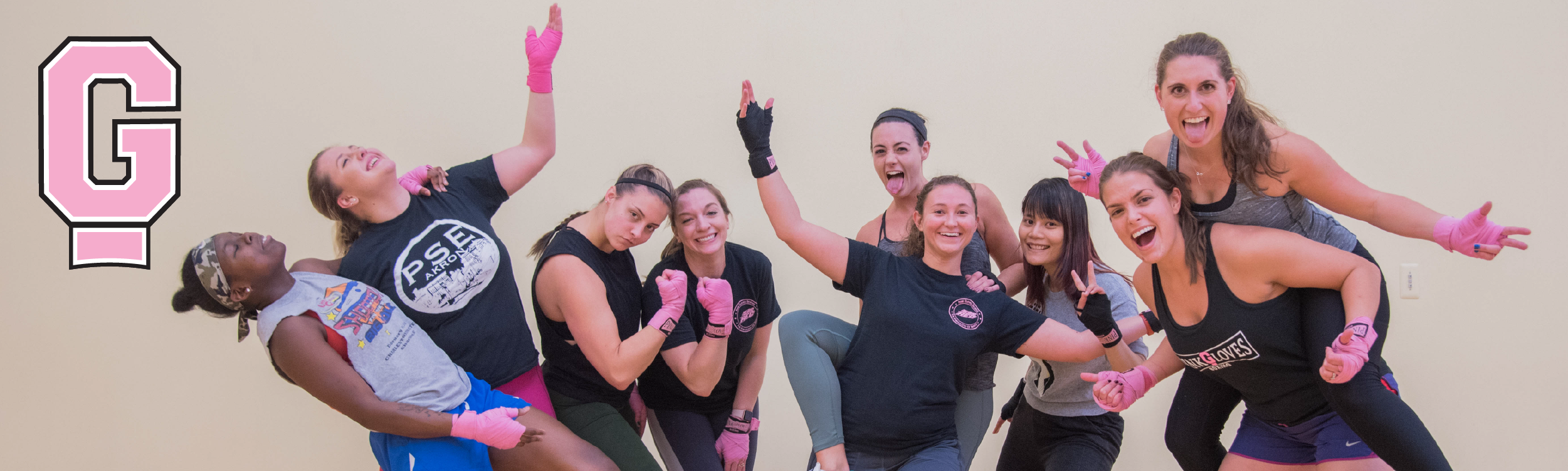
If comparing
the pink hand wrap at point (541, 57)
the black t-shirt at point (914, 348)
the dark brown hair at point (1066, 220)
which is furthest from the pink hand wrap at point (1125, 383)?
the pink hand wrap at point (541, 57)

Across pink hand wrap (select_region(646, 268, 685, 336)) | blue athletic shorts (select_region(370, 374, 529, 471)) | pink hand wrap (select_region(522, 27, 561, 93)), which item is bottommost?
blue athletic shorts (select_region(370, 374, 529, 471))

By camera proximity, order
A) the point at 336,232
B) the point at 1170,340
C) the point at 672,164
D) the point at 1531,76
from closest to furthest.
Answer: the point at 1170,340
the point at 336,232
the point at 1531,76
the point at 672,164

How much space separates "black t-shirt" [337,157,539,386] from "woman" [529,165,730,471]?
122 mm

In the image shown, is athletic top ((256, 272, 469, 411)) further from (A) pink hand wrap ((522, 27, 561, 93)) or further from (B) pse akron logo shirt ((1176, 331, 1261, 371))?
(B) pse akron logo shirt ((1176, 331, 1261, 371))

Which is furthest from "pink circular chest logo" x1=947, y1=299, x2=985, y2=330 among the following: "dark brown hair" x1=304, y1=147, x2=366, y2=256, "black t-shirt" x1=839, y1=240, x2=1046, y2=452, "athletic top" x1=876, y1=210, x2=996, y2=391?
"dark brown hair" x1=304, y1=147, x2=366, y2=256

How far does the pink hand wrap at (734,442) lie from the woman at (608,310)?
0.87ft

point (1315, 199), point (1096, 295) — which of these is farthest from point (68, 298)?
point (1315, 199)

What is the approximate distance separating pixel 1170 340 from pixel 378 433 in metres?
2.03

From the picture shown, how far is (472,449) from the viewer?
2170 mm

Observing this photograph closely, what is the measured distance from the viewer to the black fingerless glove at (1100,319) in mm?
2246

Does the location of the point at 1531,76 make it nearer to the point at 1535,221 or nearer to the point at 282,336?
the point at 1535,221

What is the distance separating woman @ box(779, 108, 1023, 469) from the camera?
7.62 ft

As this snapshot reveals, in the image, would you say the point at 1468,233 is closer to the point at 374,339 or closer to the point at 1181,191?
the point at 1181,191

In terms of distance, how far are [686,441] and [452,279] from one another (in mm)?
825
